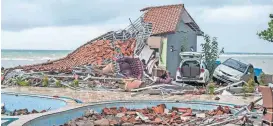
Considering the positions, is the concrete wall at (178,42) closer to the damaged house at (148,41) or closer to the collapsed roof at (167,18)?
the damaged house at (148,41)

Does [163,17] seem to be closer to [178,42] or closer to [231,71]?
[178,42]

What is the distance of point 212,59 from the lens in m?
24.4

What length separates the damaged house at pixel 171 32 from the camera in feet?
82.3

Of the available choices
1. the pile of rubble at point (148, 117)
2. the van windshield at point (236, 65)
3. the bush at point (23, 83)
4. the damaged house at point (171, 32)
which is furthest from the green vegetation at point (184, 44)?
the pile of rubble at point (148, 117)

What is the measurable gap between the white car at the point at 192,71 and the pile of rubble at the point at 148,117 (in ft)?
24.3

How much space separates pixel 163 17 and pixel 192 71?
25.0ft

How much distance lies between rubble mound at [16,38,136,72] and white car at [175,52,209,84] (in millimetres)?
5031

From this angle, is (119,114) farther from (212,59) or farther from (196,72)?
(212,59)

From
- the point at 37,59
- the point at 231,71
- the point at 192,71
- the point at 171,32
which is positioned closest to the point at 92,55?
the point at 171,32

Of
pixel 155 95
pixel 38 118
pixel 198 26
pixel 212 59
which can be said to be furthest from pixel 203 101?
pixel 198 26

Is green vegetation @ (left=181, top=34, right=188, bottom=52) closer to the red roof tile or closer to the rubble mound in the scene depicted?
the red roof tile

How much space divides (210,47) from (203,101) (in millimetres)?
11297

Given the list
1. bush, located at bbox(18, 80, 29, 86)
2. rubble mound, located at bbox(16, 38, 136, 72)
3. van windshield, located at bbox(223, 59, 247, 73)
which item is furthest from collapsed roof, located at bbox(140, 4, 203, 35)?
bush, located at bbox(18, 80, 29, 86)

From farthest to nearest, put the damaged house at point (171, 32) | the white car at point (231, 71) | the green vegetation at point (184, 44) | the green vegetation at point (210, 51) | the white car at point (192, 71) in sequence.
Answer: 1. the green vegetation at point (184, 44)
2. the damaged house at point (171, 32)
3. the green vegetation at point (210, 51)
4. the white car at point (231, 71)
5. the white car at point (192, 71)
